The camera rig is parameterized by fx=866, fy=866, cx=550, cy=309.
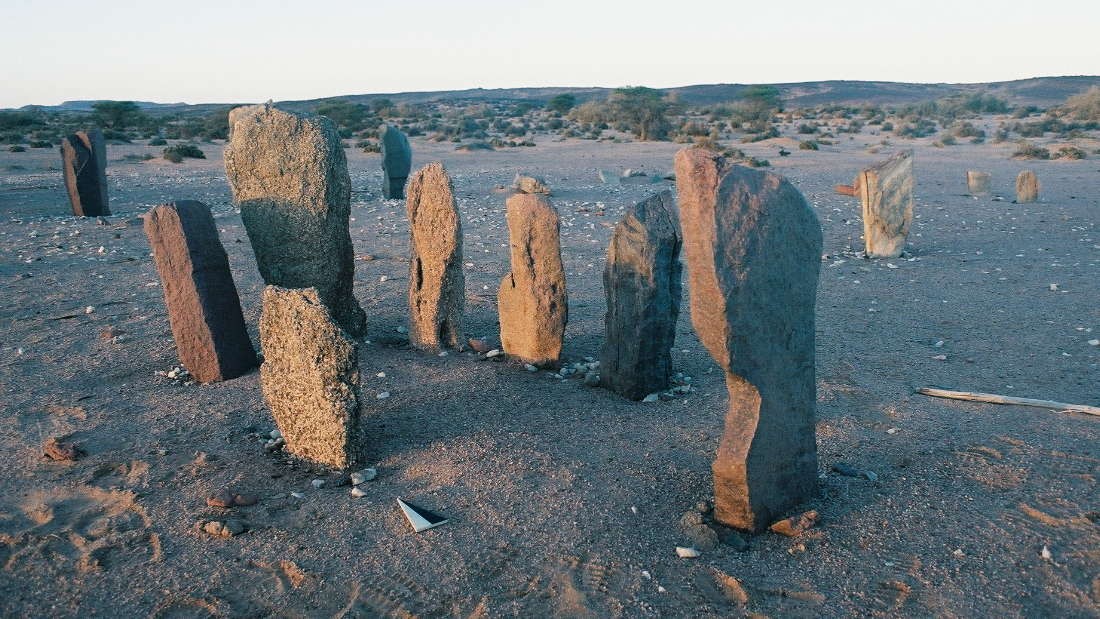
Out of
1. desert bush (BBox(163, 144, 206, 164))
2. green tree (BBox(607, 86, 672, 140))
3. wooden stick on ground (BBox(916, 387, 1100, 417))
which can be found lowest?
wooden stick on ground (BBox(916, 387, 1100, 417))

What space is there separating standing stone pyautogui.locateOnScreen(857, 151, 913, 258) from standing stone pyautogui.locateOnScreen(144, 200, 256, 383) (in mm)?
7126

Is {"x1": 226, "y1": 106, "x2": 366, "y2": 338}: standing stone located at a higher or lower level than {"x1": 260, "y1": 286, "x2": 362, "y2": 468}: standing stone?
higher

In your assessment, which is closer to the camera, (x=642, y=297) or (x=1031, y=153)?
(x=642, y=297)

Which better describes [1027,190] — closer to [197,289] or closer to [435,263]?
[435,263]

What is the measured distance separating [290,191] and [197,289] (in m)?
1.10

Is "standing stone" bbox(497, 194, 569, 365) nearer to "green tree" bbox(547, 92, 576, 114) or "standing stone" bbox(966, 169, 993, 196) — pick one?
"standing stone" bbox(966, 169, 993, 196)

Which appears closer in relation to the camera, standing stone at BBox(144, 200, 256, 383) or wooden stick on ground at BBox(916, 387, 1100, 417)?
wooden stick on ground at BBox(916, 387, 1100, 417)

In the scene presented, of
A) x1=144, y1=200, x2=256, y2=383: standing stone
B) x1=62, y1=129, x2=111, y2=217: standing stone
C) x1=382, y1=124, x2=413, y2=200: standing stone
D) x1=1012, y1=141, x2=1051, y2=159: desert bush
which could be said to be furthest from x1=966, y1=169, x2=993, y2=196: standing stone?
x1=62, y1=129, x2=111, y2=217: standing stone

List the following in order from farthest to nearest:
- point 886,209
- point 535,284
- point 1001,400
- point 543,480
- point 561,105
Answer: point 561,105
point 886,209
point 535,284
point 1001,400
point 543,480

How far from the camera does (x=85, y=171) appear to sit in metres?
12.3

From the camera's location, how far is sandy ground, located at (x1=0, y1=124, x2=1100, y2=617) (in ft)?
11.6

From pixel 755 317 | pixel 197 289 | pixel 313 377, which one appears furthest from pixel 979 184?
pixel 313 377

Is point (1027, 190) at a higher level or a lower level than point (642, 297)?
lower

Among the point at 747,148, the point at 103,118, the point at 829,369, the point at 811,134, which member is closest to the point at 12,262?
the point at 829,369
